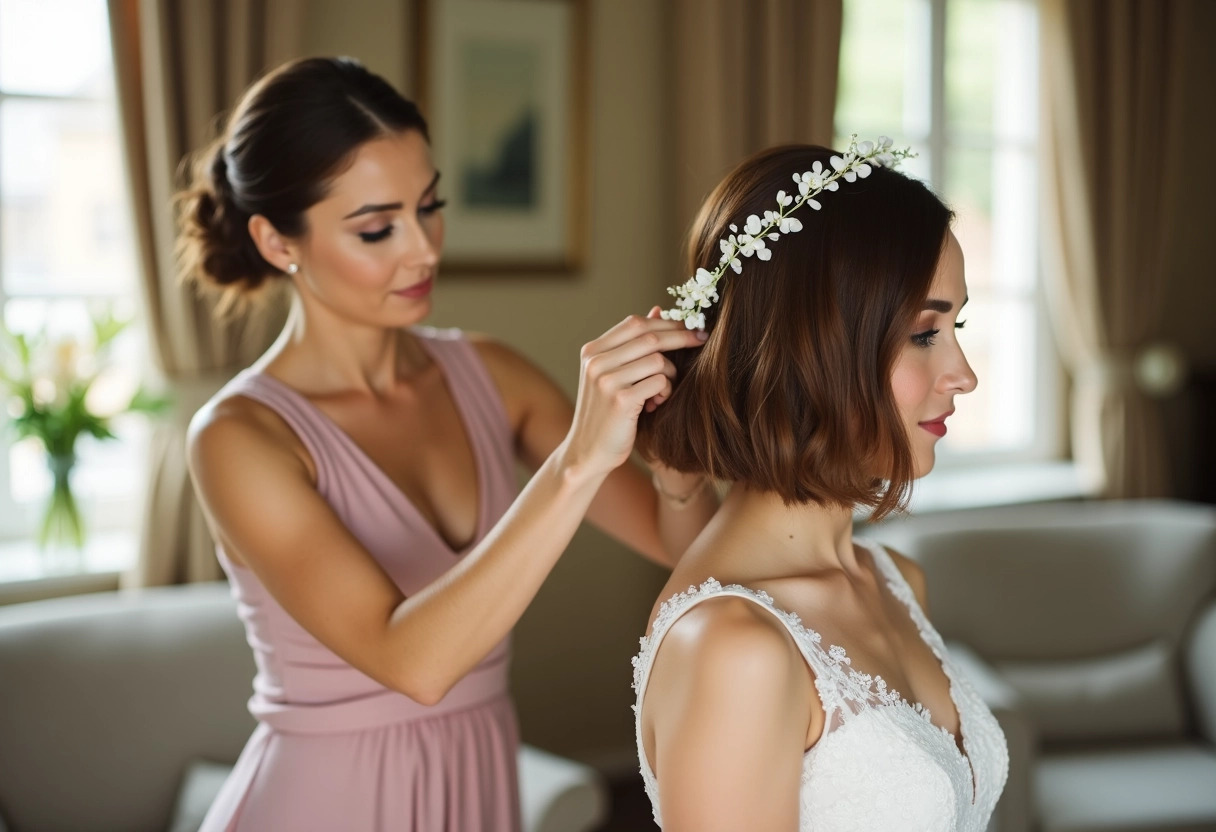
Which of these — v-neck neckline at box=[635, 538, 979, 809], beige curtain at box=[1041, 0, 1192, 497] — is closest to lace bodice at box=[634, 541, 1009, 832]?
v-neck neckline at box=[635, 538, 979, 809]

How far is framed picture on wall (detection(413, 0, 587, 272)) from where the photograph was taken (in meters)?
3.71

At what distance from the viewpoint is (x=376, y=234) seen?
→ 5.79ft

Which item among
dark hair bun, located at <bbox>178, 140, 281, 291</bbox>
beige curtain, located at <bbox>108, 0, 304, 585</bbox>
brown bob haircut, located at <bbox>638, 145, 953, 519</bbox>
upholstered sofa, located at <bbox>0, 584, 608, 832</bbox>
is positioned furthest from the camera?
beige curtain, located at <bbox>108, 0, 304, 585</bbox>

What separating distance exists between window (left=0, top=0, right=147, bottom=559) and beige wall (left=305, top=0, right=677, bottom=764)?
1075 millimetres

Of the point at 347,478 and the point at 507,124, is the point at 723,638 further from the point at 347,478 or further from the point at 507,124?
the point at 507,124

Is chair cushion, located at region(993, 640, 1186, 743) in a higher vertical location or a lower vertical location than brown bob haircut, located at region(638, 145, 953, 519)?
lower

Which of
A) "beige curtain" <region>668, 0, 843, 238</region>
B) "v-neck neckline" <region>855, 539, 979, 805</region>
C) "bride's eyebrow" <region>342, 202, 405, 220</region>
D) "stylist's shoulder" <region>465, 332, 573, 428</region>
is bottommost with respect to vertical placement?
"v-neck neckline" <region>855, 539, 979, 805</region>

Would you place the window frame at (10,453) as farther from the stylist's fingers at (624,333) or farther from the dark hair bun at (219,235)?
the stylist's fingers at (624,333)

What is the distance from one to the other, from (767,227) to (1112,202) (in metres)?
4.15

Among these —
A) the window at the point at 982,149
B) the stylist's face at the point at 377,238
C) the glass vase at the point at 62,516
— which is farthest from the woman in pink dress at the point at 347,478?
the window at the point at 982,149

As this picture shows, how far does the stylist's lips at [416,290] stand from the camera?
1.78 meters

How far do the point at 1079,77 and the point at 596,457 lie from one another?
14.1 ft

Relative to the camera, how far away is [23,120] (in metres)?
3.49

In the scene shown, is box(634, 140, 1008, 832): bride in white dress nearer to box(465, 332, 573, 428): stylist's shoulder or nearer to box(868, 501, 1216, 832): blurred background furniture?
box(465, 332, 573, 428): stylist's shoulder
